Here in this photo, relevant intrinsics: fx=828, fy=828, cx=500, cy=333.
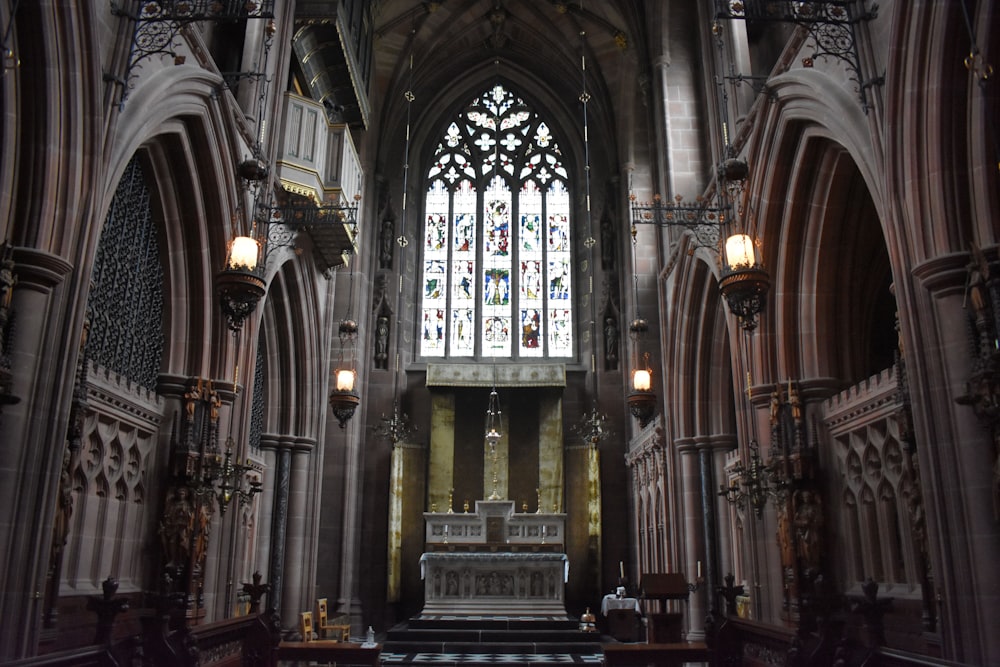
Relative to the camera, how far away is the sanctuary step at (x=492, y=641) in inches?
567

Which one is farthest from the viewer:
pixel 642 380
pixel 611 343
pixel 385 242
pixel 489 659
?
pixel 385 242

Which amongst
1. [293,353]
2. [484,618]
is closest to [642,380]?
[484,618]

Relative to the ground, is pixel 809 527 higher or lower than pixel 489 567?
higher

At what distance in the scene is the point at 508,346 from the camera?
2280 cm

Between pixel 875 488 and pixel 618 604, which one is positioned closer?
pixel 875 488

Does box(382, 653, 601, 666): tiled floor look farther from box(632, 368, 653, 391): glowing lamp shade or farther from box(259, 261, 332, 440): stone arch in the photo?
box(632, 368, 653, 391): glowing lamp shade

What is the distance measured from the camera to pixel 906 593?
867cm

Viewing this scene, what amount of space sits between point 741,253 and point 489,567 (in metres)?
10.6

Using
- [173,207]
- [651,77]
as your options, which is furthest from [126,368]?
[651,77]

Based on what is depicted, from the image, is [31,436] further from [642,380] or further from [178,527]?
[642,380]

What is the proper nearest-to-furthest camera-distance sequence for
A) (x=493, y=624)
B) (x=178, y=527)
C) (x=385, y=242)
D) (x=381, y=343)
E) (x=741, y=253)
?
(x=741, y=253), (x=178, y=527), (x=493, y=624), (x=381, y=343), (x=385, y=242)

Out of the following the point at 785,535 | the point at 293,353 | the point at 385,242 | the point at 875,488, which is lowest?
the point at 785,535

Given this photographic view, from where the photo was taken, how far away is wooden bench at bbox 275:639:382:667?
377 inches

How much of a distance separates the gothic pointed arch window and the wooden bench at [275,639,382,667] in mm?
13164
